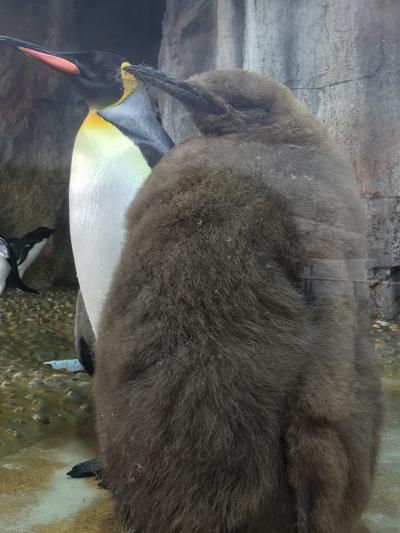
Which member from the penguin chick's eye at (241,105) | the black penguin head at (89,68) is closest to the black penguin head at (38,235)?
the black penguin head at (89,68)

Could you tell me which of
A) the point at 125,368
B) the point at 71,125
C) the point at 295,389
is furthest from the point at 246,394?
the point at 71,125

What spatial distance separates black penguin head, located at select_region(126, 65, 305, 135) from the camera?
81 cm

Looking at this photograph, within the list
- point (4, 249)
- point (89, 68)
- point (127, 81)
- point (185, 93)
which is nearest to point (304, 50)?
point (185, 93)

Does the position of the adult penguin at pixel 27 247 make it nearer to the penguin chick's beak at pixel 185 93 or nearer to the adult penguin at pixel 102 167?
the adult penguin at pixel 102 167

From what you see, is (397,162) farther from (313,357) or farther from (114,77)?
(114,77)

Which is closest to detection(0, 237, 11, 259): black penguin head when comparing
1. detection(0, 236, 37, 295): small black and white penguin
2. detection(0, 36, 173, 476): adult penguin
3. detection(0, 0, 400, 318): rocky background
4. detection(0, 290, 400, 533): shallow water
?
detection(0, 236, 37, 295): small black and white penguin

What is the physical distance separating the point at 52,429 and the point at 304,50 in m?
1.15

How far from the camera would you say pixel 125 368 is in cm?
77

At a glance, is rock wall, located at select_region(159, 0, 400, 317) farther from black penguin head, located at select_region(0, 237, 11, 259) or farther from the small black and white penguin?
black penguin head, located at select_region(0, 237, 11, 259)

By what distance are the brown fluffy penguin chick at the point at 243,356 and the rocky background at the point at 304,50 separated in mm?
87

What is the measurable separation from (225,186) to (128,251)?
17cm

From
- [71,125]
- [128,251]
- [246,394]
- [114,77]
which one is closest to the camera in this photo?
[246,394]

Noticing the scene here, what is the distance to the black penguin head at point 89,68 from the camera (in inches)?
43.8

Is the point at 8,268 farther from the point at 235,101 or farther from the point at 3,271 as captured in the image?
the point at 235,101
